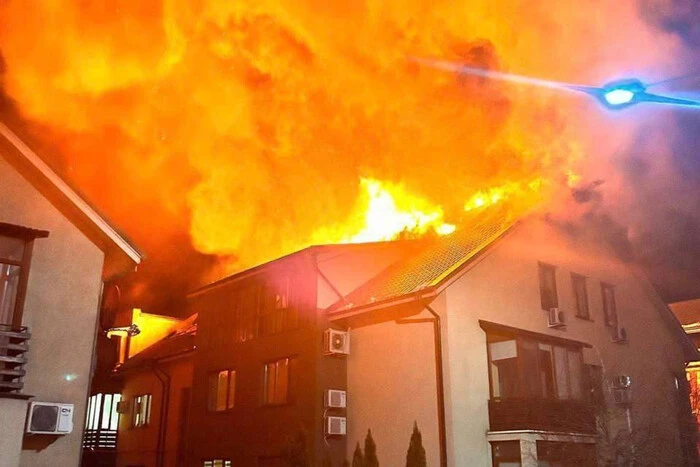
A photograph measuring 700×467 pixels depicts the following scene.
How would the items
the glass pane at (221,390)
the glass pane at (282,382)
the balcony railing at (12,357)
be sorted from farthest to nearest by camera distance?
1. the glass pane at (221,390)
2. the glass pane at (282,382)
3. the balcony railing at (12,357)

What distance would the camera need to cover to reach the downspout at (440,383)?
15973 mm

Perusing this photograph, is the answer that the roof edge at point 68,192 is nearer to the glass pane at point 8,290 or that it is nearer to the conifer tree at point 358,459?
the glass pane at point 8,290

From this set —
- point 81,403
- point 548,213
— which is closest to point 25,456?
point 81,403

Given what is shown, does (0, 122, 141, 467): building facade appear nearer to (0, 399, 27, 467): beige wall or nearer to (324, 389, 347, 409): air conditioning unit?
(0, 399, 27, 467): beige wall

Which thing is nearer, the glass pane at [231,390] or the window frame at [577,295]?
the glass pane at [231,390]

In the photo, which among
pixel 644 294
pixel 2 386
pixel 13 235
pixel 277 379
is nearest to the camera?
pixel 2 386

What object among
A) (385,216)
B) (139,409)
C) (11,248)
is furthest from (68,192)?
(139,409)

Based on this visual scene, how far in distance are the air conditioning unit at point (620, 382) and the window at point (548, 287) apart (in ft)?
11.1

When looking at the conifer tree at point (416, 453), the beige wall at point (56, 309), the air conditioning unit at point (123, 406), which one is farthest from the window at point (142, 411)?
the conifer tree at point (416, 453)

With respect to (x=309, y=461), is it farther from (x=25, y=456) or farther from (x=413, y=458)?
(x=25, y=456)

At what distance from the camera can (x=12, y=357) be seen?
12.0 meters

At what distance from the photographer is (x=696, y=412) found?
2606 cm

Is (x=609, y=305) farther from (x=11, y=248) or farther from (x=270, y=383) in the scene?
(x=11, y=248)

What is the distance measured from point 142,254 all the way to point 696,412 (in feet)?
76.2
